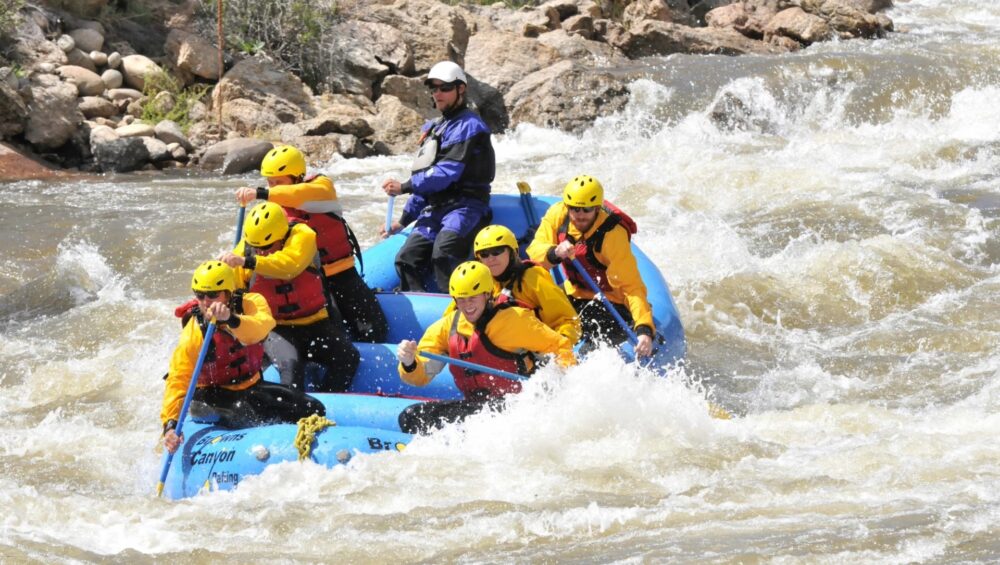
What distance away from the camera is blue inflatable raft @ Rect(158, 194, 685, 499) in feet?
19.4

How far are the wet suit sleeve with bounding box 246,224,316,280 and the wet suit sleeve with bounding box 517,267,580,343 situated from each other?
109cm

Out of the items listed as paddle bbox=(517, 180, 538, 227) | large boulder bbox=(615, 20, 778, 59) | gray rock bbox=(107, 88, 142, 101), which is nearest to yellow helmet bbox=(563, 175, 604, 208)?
paddle bbox=(517, 180, 538, 227)

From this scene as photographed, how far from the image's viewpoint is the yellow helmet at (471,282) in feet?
19.7

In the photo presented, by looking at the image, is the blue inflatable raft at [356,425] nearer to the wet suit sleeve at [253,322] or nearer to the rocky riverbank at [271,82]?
the wet suit sleeve at [253,322]

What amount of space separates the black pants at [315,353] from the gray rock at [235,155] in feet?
24.2

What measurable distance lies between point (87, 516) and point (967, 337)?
573 centimetres

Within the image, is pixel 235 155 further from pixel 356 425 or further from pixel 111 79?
pixel 356 425

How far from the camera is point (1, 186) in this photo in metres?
12.8

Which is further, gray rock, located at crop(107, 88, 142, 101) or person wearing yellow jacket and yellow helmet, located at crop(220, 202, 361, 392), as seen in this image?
gray rock, located at crop(107, 88, 142, 101)

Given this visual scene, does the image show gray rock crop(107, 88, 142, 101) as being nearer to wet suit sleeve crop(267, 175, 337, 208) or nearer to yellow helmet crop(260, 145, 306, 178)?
yellow helmet crop(260, 145, 306, 178)

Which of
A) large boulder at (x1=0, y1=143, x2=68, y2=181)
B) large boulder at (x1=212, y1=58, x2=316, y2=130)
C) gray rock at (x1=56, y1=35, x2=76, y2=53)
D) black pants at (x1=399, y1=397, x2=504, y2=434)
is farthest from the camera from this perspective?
gray rock at (x1=56, y1=35, x2=76, y2=53)

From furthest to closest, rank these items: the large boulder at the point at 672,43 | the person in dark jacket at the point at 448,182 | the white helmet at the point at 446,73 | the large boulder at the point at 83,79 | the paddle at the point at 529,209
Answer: the large boulder at the point at 672,43 < the large boulder at the point at 83,79 < the paddle at the point at 529,209 < the person in dark jacket at the point at 448,182 < the white helmet at the point at 446,73

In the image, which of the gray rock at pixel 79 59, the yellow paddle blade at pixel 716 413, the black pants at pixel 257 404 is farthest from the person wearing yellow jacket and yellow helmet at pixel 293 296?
the gray rock at pixel 79 59

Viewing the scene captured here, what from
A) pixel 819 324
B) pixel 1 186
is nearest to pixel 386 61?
pixel 1 186
